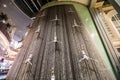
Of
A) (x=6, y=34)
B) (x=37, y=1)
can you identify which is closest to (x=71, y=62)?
(x=37, y=1)

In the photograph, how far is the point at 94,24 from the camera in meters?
2.13

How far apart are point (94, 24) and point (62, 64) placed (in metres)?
1.27

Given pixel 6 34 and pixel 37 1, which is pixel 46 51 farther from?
pixel 6 34

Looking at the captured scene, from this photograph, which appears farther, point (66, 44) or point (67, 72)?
point (66, 44)

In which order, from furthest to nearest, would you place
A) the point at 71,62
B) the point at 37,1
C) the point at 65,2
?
the point at 37,1 → the point at 65,2 → the point at 71,62

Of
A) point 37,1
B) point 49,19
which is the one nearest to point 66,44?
point 49,19

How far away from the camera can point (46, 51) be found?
1312 millimetres

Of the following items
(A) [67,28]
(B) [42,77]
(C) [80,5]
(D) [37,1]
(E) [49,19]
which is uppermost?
(D) [37,1]

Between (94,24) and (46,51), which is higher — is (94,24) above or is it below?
above

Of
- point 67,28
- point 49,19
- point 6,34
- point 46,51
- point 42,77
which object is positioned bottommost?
point 42,77

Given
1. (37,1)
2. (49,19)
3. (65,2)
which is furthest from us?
(37,1)

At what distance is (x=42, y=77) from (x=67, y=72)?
223 millimetres

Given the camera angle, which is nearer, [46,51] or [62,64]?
[62,64]

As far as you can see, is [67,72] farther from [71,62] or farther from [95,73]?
[95,73]
